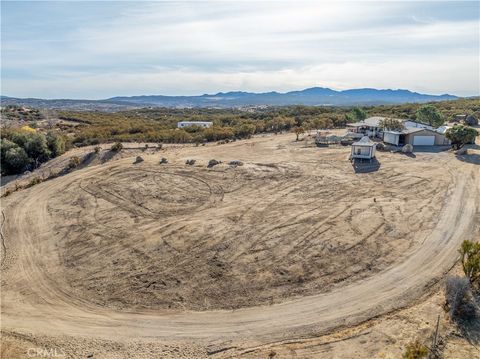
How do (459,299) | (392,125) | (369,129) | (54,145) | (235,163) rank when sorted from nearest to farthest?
(459,299) < (235,163) < (54,145) < (392,125) < (369,129)

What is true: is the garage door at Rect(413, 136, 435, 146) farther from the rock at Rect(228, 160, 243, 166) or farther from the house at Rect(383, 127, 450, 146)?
the rock at Rect(228, 160, 243, 166)

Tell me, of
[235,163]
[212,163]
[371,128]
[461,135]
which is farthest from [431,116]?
[212,163]

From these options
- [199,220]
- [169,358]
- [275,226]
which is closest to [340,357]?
[169,358]

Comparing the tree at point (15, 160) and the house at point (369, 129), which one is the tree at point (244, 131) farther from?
the tree at point (15, 160)

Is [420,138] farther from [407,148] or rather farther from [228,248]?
[228,248]

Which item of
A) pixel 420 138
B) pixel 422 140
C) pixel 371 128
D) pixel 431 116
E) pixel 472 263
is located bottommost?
pixel 472 263

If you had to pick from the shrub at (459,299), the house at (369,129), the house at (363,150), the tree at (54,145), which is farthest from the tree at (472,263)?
the tree at (54,145)

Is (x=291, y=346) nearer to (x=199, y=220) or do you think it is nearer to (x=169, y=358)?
(x=169, y=358)
